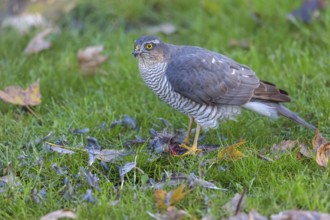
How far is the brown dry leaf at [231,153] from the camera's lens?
15.4ft

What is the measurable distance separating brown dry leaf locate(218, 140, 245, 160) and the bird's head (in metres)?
1.09

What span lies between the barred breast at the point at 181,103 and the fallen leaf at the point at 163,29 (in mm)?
2615

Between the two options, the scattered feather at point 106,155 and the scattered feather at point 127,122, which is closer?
the scattered feather at point 106,155

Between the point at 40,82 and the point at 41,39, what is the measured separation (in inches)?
41.5

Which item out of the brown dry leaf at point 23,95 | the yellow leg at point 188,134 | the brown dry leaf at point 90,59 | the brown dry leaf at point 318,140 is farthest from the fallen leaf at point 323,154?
the brown dry leaf at point 90,59

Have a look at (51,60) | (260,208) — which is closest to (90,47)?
(51,60)

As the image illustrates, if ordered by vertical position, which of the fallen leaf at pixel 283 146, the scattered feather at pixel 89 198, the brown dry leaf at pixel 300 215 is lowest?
the scattered feather at pixel 89 198

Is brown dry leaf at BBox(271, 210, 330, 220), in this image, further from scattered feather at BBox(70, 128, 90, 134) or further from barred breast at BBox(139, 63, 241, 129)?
scattered feather at BBox(70, 128, 90, 134)

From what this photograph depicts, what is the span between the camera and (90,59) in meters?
6.82

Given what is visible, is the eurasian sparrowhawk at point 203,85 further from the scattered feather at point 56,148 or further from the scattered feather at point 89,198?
the scattered feather at point 89,198

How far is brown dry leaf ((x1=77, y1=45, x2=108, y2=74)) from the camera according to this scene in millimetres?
6770

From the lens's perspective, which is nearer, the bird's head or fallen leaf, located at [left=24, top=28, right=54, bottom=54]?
the bird's head

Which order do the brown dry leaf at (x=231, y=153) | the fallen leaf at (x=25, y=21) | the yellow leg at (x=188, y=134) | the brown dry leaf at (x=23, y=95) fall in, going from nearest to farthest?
1. the brown dry leaf at (x=231, y=153)
2. the yellow leg at (x=188, y=134)
3. the brown dry leaf at (x=23, y=95)
4. the fallen leaf at (x=25, y=21)

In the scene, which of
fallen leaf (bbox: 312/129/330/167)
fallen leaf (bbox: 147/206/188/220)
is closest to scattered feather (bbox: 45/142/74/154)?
fallen leaf (bbox: 147/206/188/220)
